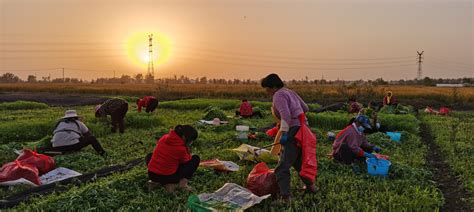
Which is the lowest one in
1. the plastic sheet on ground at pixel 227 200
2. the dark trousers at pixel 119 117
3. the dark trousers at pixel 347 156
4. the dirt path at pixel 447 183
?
the dirt path at pixel 447 183

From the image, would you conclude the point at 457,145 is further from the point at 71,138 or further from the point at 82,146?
the point at 71,138

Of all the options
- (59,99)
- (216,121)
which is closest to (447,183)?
(216,121)

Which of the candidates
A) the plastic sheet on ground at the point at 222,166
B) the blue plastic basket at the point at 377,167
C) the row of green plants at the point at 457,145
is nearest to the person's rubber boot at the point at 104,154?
the plastic sheet on ground at the point at 222,166

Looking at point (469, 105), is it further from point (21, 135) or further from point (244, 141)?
point (21, 135)

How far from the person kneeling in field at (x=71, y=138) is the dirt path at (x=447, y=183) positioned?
6095 millimetres

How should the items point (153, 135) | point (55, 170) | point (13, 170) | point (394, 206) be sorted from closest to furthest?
point (394, 206) → point (13, 170) → point (55, 170) → point (153, 135)

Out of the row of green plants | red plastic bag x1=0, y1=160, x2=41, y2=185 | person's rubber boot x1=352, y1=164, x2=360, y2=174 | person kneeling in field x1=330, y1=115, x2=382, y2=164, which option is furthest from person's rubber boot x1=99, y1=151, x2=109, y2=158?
the row of green plants

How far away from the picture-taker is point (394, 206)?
4988 mm

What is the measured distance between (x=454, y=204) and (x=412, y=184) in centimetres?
68

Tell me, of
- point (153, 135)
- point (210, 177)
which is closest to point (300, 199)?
point (210, 177)

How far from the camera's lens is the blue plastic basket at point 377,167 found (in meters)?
6.49

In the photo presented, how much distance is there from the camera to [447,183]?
6621 millimetres

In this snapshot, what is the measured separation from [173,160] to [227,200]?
0.99 meters

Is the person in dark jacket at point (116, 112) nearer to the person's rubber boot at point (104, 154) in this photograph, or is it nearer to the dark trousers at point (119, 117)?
the dark trousers at point (119, 117)
